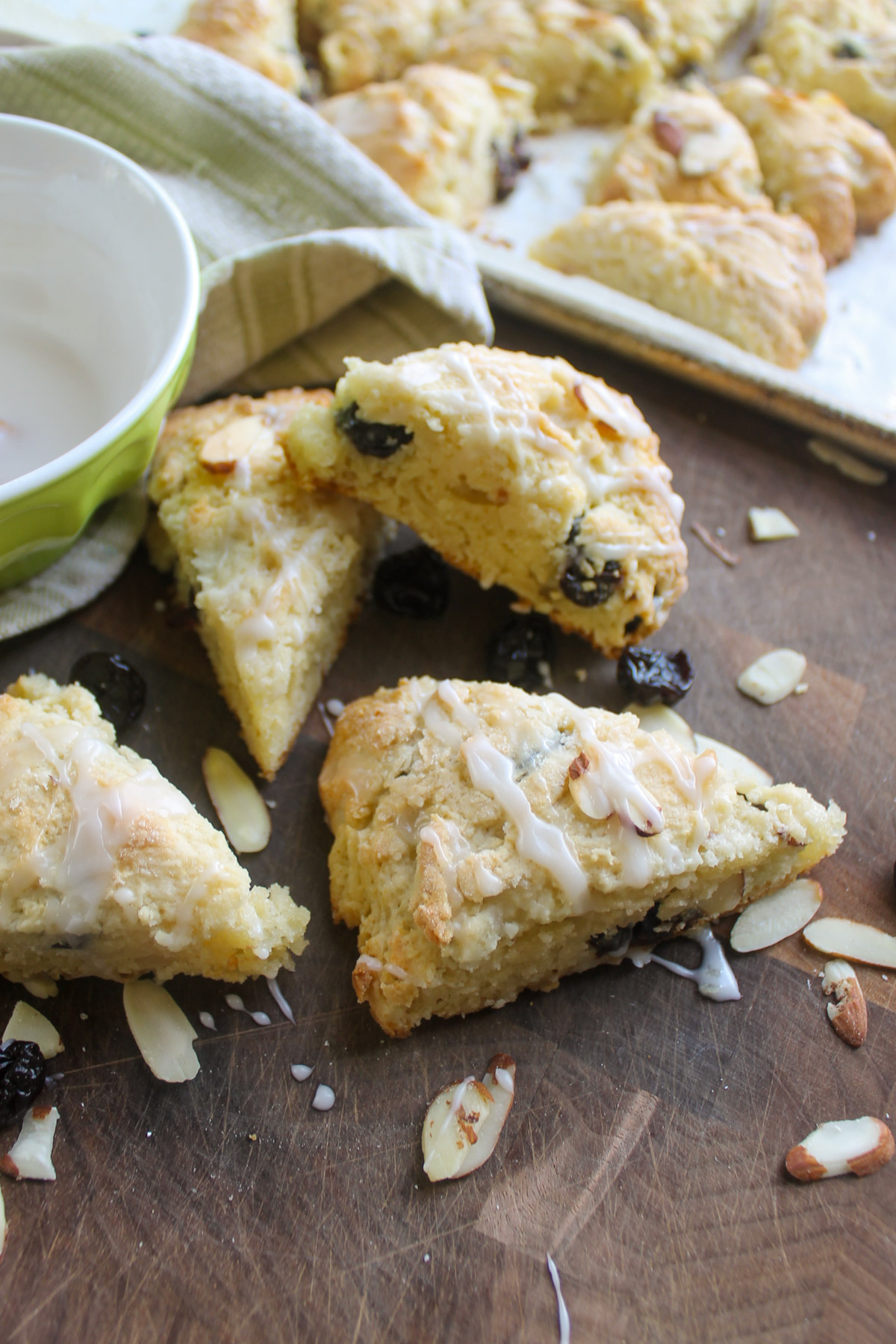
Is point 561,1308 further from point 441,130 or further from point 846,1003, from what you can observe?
point 441,130

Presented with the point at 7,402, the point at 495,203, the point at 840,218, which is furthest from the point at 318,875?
the point at 840,218

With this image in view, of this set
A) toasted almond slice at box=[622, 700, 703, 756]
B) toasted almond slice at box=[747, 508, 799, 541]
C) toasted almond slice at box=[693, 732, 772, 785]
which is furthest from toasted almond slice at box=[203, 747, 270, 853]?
toasted almond slice at box=[747, 508, 799, 541]

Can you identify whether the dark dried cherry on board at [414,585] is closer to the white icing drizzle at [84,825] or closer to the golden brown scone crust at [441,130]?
the white icing drizzle at [84,825]

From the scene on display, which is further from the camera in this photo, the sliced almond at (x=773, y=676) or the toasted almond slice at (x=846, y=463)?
the toasted almond slice at (x=846, y=463)

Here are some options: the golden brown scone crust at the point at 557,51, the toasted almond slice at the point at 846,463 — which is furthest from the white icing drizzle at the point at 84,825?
the golden brown scone crust at the point at 557,51

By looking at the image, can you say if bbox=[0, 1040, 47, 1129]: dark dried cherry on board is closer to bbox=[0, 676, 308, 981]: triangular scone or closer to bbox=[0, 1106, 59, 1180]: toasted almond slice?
bbox=[0, 1106, 59, 1180]: toasted almond slice

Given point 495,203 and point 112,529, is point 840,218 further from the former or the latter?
point 112,529

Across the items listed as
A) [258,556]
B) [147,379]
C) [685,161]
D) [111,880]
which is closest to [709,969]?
[111,880]
